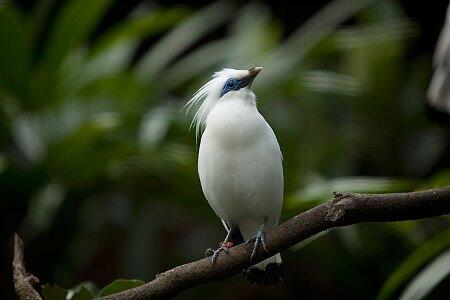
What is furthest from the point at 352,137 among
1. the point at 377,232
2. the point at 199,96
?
the point at 199,96

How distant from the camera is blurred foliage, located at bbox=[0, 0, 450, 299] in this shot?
3.92 metres

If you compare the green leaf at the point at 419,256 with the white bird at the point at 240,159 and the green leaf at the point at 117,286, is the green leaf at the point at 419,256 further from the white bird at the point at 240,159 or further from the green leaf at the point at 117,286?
the green leaf at the point at 117,286

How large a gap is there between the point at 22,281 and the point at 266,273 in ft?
2.43

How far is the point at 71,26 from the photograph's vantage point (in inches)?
167

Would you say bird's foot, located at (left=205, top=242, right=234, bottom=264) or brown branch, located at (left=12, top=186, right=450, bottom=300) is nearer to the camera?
brown branch, located at (left=12, top=186, right=450, bottom=300)

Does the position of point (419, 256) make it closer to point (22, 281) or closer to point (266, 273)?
point (266, 273)

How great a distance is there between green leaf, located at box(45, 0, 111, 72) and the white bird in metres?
1.69

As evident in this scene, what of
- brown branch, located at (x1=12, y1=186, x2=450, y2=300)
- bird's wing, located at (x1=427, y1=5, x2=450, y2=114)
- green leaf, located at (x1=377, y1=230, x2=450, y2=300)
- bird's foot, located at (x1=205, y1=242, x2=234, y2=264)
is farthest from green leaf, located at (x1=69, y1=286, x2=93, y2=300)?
bird's wing, located at (x1=427, y1=5, x2=450, y2=114)

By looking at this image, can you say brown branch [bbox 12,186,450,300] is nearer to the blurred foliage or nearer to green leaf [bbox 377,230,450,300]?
green leaf [bbox 377,230,450,300]

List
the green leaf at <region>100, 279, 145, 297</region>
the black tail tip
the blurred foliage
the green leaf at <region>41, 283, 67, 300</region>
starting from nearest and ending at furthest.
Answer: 1. the green leaf at <region>41, 283, 67, 300</region>
2. the green leaf at <region>100, 279, 145, 297</region>
3. the black tail tip
4. the blurred foliage

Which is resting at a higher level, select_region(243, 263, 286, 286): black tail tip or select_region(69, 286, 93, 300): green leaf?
select_region(69, 286, 93, 300): green leaf

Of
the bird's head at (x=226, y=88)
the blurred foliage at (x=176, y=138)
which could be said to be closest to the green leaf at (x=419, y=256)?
the blurred foliage at (x=176, y=138)

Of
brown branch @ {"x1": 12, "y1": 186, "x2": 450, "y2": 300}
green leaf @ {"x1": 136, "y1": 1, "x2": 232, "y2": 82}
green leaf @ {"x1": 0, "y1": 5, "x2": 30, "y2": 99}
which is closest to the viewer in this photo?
brown branch @ {"x1": 12, "y1": 186, "x2": 450, "y2": 300}

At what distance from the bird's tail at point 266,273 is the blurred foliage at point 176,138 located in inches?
32.2
